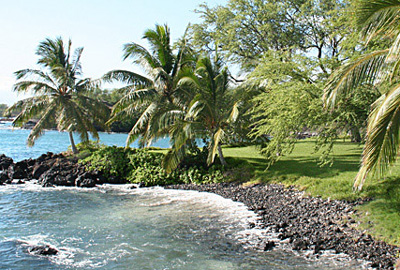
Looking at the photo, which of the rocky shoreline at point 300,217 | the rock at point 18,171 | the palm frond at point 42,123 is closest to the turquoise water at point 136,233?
the rocky shoreline at point 300,217

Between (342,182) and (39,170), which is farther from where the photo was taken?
(39,170)

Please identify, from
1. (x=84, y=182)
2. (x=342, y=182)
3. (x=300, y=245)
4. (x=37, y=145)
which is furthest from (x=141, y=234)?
(x=37, y=145)

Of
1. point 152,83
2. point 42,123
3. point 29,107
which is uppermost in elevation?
point 152,83

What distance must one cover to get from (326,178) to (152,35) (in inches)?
510

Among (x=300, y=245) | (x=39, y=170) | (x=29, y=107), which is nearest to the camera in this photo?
(x=300, y=245)

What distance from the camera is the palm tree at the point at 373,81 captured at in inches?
248

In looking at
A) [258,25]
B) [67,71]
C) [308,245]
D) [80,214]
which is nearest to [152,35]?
[67,71]

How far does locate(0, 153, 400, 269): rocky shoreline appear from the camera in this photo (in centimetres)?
863

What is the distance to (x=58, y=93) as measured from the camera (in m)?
23.2

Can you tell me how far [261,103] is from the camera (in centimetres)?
1631

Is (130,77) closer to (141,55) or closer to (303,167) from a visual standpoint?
(141,55)

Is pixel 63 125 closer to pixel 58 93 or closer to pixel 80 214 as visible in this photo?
pixel 58 93

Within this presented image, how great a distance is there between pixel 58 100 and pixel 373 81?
64.1ft

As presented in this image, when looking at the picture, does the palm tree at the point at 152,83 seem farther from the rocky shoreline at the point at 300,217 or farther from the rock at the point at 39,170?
the rock at the point at 39,170
